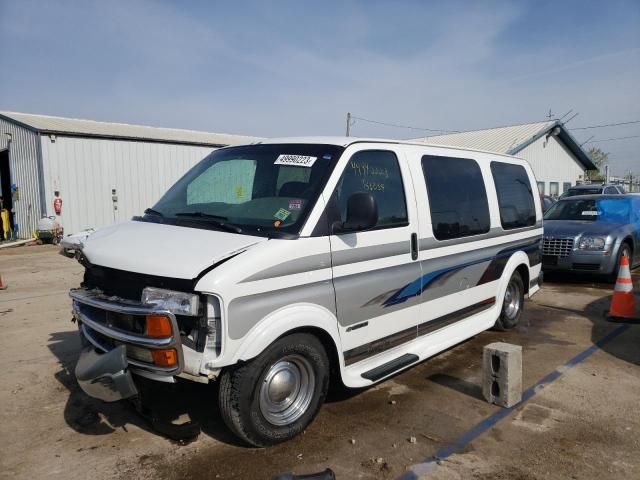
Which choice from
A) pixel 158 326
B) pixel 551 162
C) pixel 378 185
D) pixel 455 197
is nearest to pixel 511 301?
pixel 455 197

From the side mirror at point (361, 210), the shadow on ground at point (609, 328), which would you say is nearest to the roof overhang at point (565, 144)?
the shadow on ground at point (609, 328)

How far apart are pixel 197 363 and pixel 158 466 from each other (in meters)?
0.84

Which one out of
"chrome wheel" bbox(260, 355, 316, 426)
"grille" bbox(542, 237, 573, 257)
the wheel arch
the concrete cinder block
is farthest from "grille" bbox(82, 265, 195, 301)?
"grille" bbox(542, 237, 573, 257)

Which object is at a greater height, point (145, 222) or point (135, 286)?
point (145, 222)

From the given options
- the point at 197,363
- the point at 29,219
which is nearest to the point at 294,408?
the point at 197,363

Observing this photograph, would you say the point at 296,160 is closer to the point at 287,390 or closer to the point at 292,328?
the point at 292,328

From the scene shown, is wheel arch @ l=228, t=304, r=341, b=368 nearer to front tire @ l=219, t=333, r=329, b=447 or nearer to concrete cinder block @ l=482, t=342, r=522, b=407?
front tire @ l=219, t=333, r=329, b=447

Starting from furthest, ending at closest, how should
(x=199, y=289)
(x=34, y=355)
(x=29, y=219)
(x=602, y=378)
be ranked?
(x=29, y=219) < (x=34, y=355) < (x=602, y=378) < (x=199, y=289)

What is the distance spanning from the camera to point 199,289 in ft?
9.71

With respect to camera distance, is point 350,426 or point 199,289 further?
point 350,426

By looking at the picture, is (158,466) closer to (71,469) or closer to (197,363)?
(71,469)

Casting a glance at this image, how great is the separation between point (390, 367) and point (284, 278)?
1.37 meters

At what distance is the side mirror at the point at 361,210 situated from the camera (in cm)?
353

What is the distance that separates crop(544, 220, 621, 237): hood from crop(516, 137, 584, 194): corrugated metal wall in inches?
673
